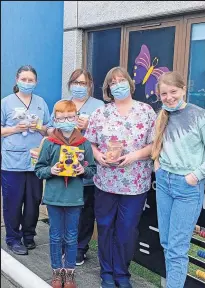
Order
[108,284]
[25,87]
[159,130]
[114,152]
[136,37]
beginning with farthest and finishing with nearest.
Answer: [136,37] → [25,87] → [108,284] → [114,152] → [159,130]

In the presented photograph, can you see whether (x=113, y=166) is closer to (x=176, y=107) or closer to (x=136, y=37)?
(x=176, y=107)

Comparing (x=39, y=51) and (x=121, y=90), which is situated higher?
(x=39, y=51)

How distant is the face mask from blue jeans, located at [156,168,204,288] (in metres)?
0.60

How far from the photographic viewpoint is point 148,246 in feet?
11.6

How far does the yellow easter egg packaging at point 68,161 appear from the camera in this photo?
114 inches

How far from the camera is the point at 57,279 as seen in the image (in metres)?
3.18

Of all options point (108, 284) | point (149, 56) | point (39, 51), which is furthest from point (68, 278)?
point (39, 51)

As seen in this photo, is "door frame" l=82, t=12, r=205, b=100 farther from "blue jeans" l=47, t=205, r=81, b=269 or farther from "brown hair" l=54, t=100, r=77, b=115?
"blue jeans" l=47, t=205, r=81, b=269

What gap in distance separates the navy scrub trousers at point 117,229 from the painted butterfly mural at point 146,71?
4.04 feet

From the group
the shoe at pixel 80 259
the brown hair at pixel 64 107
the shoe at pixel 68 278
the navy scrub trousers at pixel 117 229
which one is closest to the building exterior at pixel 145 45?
the navy scrub trousers at pixel 117 229

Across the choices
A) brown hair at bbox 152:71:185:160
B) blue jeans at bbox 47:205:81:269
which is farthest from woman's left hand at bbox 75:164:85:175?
brown hair at bbox 152:71:185:160

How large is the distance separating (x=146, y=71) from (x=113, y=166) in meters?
1.32

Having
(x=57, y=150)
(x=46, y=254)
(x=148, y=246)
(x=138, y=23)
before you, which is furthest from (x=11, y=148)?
(x=138, y=23)

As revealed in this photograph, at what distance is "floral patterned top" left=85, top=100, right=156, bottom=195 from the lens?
304cm
